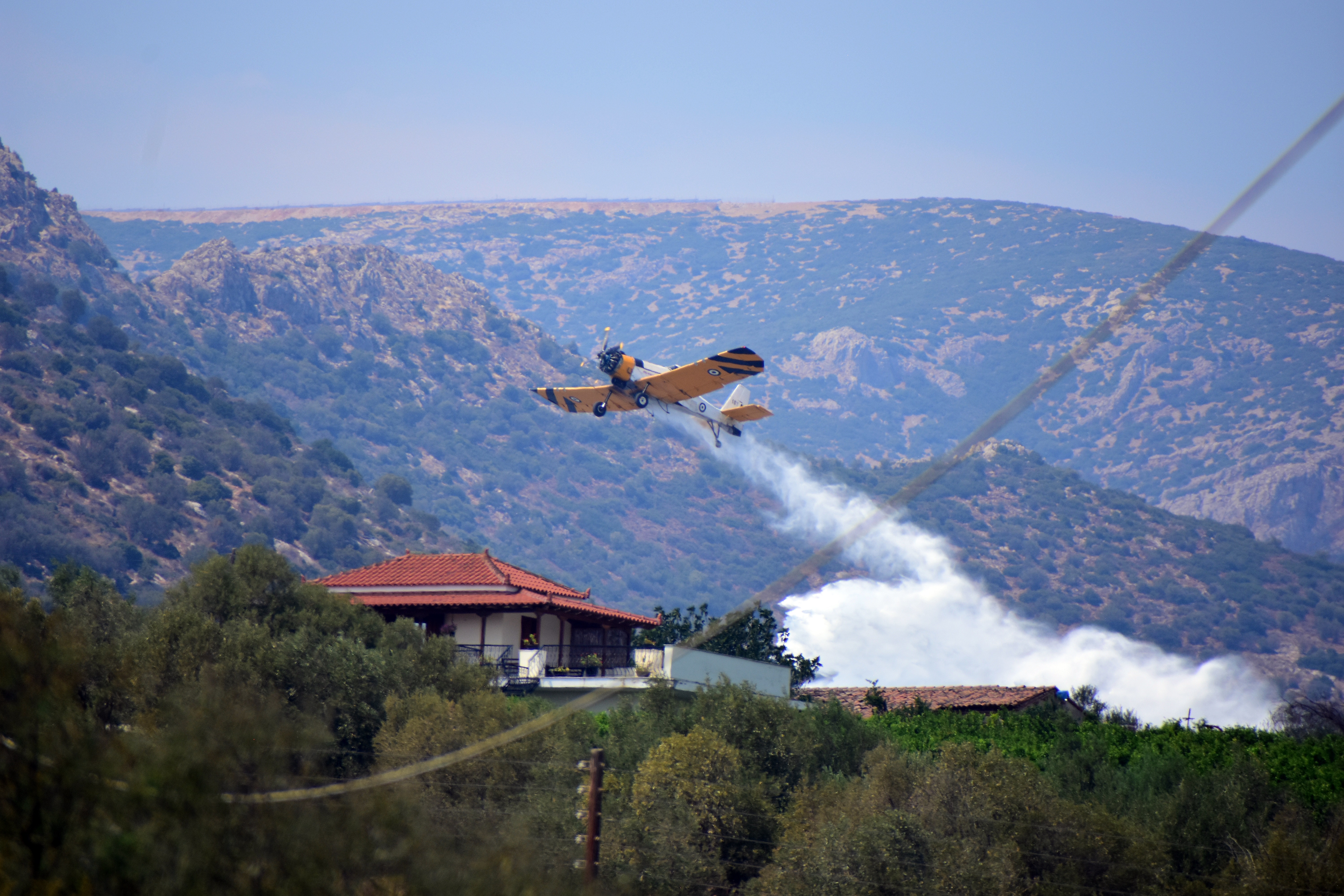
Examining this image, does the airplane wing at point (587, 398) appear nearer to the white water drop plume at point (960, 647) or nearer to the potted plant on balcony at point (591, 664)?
the potted plant on balcony at point (591, 664)

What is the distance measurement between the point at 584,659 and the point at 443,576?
7438 mm

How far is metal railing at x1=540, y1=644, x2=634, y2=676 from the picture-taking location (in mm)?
50969

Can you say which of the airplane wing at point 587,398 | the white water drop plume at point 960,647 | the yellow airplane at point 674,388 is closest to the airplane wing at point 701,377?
the yellow airplane at point 674,388

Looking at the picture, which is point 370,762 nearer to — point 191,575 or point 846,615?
point 191,575

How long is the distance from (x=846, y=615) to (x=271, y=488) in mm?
73699

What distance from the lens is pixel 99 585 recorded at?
51.1 meters

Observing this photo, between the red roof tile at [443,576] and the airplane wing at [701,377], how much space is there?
32.8 feet

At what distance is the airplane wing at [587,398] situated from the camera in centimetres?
5181

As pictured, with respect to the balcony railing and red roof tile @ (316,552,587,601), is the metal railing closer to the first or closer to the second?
the balcony railing

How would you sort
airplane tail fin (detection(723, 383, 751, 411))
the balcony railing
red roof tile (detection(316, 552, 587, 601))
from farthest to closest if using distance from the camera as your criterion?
airplane tail fin (detection(723, 383, 751, 411))
red roof tile (detection(316, 552, 587, 601))
the balcony railing

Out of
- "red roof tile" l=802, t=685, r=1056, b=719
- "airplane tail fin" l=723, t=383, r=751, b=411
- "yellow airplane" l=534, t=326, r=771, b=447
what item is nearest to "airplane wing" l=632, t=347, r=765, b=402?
"yellow airplane" l=534, t=326, r=771, b=447

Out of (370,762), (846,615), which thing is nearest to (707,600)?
(846,615)

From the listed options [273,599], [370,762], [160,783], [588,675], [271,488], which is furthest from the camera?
[271,488]

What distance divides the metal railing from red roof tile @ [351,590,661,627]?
51.5 inches
